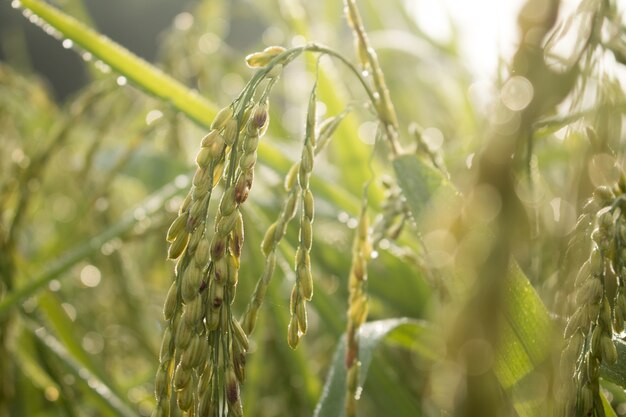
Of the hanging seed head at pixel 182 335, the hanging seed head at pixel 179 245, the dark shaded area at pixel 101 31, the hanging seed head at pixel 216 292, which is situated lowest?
the dark shaded area at pixel 101 31

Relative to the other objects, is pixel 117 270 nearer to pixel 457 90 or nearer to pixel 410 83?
pixel 457 90

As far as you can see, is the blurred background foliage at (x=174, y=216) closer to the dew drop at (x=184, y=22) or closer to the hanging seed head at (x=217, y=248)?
the dew drop at (x=184, y=22)

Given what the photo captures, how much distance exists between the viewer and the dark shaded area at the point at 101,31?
9.17 meters

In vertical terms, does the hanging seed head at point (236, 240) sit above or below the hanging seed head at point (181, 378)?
above

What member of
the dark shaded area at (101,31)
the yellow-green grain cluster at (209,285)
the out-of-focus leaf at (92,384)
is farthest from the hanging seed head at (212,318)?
the dark shaded area at (101,31)

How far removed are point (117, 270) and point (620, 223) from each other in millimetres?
1119

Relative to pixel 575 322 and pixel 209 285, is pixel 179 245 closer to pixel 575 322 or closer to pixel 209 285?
pixel 209 285

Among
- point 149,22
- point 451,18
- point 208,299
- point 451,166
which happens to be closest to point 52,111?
point 451,166

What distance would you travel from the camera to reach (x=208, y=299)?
0.57 m

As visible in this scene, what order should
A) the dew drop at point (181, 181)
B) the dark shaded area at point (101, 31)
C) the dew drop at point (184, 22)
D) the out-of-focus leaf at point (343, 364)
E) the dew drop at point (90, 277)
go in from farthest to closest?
the dark shaded area at point (101, 31)
the dew drop at point (90, 277)
the dew drop at point (184, 22)
the dew drop at point (181, 181)
the out-of-focus leaf at point (343, 364)

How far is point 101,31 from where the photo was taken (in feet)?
31.1

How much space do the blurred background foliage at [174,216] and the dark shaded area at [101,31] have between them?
698cm

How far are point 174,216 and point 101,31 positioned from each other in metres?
8.74

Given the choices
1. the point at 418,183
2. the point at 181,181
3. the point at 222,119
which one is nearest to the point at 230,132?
the point at 222,119
